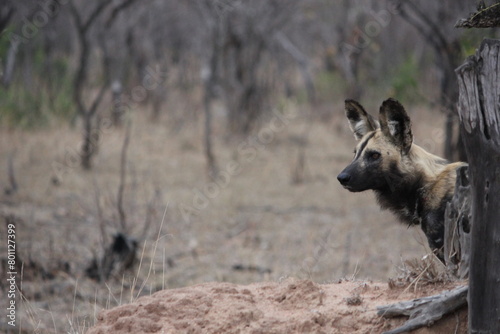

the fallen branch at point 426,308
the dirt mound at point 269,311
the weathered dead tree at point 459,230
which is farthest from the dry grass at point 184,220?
the fallen branch at point 426,308

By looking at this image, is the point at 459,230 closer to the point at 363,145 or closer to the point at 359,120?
the point at 363,145

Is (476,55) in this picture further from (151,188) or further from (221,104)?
(221,104)

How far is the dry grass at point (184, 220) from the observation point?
22.8 feet

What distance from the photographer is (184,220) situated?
975cm

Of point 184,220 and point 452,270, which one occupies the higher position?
point 452,270

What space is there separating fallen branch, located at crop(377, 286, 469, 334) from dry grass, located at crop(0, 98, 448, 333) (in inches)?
66.8

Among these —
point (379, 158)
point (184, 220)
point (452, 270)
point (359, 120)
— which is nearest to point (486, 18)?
point (452, 270)

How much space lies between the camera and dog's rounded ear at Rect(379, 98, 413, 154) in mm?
4328

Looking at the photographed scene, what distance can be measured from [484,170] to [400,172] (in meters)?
1.82

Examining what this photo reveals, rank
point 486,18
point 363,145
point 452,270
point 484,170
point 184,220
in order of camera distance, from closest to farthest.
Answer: point 484,170
point 486,18
point 452,270
point 363,145
point 184,220

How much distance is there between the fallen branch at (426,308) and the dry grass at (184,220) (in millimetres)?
1697

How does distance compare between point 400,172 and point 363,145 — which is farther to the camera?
point 363,145

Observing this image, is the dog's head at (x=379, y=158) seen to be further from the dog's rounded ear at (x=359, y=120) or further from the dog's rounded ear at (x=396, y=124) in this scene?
the dog's rounded ear at (x=359, y=120)

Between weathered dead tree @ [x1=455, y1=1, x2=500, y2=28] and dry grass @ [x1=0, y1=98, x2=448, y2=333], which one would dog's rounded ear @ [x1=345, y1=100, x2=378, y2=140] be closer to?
dry grass @ [x1=0, y1=98, x2=448, y2=333]
